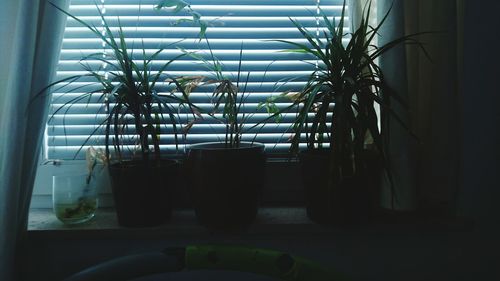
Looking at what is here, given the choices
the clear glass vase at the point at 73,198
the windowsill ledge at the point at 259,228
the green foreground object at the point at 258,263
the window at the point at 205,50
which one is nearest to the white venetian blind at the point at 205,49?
the window at the point at 205,50

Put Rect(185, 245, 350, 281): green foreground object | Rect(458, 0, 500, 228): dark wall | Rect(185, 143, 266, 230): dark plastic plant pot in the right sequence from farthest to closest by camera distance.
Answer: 1. Rect(458, 0, 500, 228): dark wall
2. Rect(185, 143, 266, 230): dark plastic plant pot
3. Rect(185, 245, 350, 281): green foreground object

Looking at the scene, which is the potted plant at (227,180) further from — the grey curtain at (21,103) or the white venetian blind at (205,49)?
the grey curtain at (21,103)

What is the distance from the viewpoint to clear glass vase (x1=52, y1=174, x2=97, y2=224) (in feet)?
2.93

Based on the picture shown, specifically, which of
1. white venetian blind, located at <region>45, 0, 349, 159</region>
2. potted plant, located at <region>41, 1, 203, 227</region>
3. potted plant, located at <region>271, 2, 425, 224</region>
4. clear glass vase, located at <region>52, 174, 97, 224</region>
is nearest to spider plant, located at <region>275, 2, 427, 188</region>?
potted plant, located at <region>271, 2, 425, 224</region>

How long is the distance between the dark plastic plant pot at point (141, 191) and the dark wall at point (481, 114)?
34.7 inches

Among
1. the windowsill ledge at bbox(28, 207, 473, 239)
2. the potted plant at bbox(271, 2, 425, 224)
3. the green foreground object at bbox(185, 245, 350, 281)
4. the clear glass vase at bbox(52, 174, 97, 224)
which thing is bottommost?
the green foreground object at bbox(185, 245, 350, 281)

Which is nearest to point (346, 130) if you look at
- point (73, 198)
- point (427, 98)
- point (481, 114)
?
point (427, 98)

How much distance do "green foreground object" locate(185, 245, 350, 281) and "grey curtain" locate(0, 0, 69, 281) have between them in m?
0.46

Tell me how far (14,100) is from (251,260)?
707 mm

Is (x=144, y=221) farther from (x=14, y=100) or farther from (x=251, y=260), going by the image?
(x=14, y=100)

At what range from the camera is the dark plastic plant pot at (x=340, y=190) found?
804mm

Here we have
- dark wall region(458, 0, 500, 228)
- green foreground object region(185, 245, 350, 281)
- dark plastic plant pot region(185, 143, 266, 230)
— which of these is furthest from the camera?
dark wall region(458, 0, 500, 228)

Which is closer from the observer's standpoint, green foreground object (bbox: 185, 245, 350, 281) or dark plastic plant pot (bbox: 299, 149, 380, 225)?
green foreground object (bbox: 185, 245, 350, 281)

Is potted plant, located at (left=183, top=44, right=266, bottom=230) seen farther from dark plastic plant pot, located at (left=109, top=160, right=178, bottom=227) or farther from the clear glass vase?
the clear glass vase
